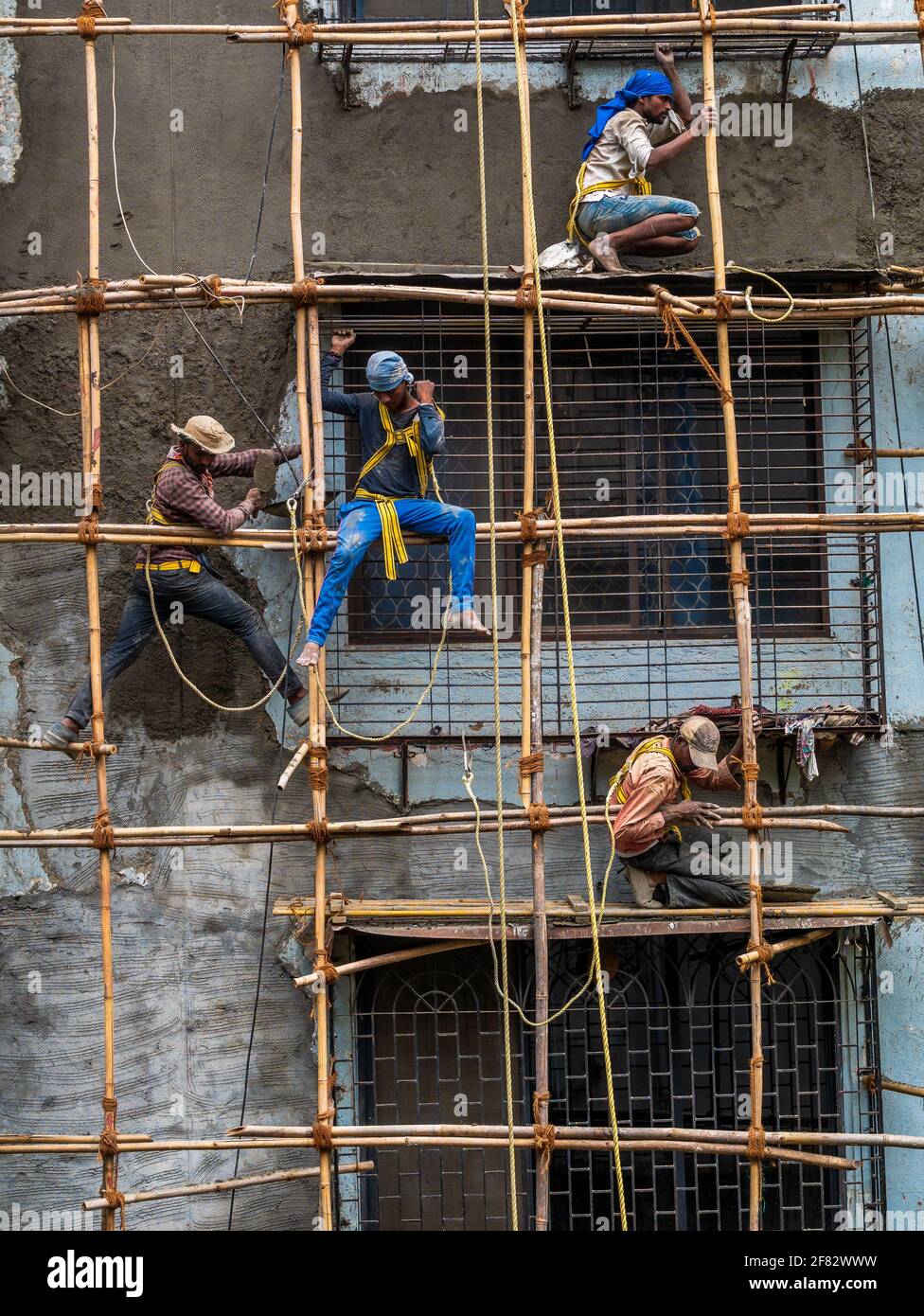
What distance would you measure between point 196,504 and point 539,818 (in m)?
2.51

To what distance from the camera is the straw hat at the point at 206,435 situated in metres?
9.98

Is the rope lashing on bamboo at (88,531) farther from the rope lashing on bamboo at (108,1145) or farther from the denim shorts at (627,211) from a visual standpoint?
the denim shorts at (627,211)

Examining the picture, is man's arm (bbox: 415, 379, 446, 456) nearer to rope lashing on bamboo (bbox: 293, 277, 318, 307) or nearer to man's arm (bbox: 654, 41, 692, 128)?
rope lashing on bamboo (bbox: 293, 277, 318, 307)

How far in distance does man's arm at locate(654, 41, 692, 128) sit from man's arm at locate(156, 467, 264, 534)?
350 cm

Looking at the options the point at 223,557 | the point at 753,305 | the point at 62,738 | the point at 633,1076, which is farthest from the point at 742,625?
the point at 62,738

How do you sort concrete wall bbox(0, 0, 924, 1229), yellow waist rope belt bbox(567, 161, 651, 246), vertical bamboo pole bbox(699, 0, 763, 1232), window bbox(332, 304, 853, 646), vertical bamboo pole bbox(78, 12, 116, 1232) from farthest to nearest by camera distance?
window bbox(332, 304, 853, 646)
yellow waist rope belt bbox(567, 161, 651, 246)
concrete wall bbox(0, 0, 924, 1229)
vertical bamboo pole bbox(78, 12, 116, 1232)
vertical bamboo pole bbox(699, 0, 763, 1232)

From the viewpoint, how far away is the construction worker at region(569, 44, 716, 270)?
10.6 m

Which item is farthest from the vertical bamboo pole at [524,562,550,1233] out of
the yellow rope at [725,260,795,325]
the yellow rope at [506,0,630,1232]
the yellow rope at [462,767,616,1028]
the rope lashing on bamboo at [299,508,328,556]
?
the yellow rope at [725,260,795,325]

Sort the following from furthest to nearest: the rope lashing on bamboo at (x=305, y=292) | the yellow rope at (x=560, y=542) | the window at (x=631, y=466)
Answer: the window at (x=631, y=466) < the rope lashing on bamboo at (x=305, y=292) < the yellow rope at (x=560, y=542)

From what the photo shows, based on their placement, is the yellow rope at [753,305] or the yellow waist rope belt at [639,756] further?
the yellow rope at [753,305]

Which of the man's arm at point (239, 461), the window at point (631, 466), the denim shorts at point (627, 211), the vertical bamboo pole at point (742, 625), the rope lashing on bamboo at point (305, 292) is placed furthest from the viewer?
the window at point (631, 466)

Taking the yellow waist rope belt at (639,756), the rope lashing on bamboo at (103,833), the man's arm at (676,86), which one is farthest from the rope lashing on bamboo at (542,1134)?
the man's arm at (676,86)

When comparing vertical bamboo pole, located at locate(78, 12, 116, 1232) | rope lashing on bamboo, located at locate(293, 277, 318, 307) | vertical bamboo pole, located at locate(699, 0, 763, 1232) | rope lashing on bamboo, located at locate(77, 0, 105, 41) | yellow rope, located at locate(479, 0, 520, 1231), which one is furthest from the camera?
rope lashing on bamboo, located at locate(77, 0, 105, 41)

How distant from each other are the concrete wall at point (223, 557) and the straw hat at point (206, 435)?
30.0 inches
